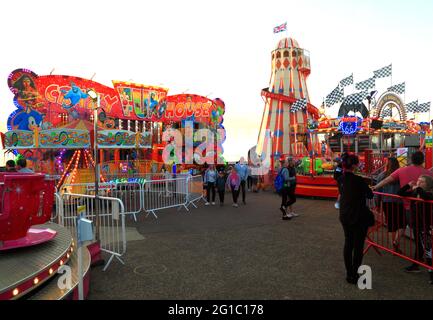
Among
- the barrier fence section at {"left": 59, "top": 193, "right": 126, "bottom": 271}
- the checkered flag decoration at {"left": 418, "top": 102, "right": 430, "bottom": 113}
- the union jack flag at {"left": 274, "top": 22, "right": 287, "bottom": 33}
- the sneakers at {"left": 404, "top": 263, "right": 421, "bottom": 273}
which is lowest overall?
the sneakers at {"left": 404, "top": 263, "right": 421, "bottom": 273}

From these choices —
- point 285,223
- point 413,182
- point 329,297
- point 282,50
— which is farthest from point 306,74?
point 329,297

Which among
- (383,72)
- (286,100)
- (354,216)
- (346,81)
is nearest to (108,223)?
(354,216)

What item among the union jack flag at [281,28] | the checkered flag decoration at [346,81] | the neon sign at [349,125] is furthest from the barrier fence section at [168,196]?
the union jack flag at [281,28]

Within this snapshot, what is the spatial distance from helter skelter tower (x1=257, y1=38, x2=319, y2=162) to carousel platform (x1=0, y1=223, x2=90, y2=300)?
24.6 m

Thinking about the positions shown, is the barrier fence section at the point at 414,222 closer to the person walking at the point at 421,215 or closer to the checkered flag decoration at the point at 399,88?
the person walking at the point at 421,215

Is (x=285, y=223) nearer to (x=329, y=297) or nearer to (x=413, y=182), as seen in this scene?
(x=413, y=182)

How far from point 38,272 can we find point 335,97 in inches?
959

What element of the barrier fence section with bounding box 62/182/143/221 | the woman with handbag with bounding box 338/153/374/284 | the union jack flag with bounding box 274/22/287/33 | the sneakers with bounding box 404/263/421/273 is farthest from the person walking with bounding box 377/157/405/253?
the union jack flag with bounding box 274/22/287/33

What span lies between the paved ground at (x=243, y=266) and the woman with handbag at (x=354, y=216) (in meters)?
0.32

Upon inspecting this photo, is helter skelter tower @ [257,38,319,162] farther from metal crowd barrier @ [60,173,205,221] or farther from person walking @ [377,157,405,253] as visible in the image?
person walking @ [377,157,405,253]

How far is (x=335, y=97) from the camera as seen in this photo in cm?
2427

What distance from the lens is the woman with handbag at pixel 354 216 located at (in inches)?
165

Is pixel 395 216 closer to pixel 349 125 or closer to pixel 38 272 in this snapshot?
pixel 38 272

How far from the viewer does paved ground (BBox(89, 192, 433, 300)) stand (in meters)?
4.02
